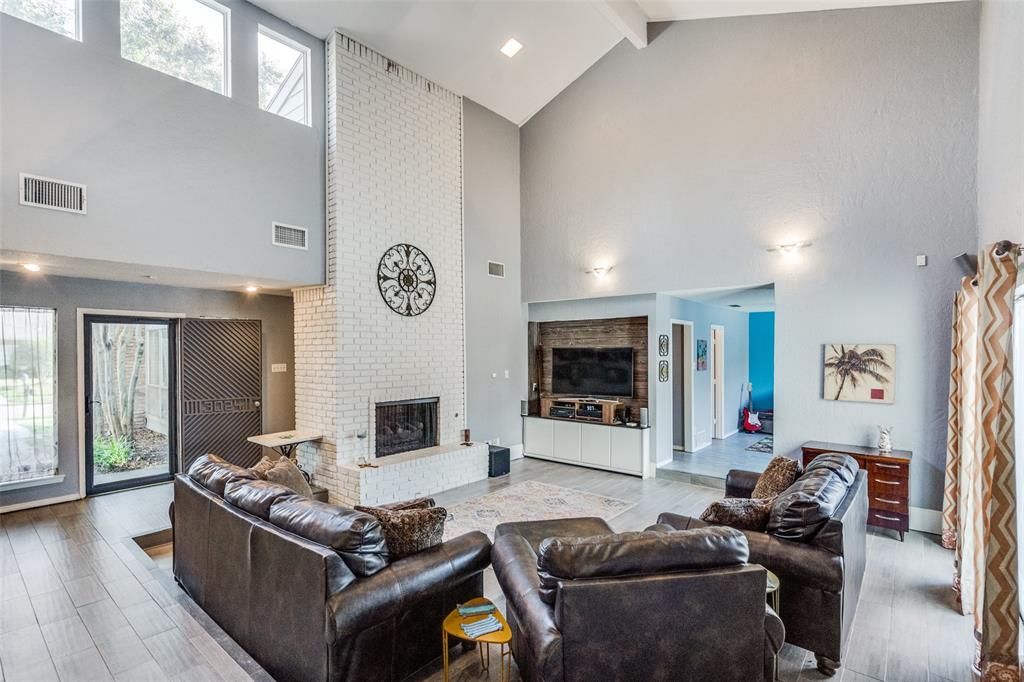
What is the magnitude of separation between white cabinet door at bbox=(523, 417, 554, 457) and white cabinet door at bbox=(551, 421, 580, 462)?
11cm

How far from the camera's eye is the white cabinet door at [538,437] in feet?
24.6

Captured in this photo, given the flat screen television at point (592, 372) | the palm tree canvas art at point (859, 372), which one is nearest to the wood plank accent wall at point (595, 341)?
the flat screen television at point (592, 372)

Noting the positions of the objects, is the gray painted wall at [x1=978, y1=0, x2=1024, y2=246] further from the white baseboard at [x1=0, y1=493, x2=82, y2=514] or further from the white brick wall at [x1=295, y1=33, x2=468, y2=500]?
the white baseboard at [x1=0, y1=493, x2=82, y2=514]

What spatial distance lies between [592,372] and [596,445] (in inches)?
42.0

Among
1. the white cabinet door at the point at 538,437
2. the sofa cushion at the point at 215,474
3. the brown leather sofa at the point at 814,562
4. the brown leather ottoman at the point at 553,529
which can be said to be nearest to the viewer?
the brown leather sofa at the point at 814,562

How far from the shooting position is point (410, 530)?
2.51m

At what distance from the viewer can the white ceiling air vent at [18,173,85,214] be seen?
145 inches

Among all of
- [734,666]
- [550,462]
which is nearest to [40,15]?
[734,666]

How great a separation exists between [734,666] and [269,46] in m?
6.43

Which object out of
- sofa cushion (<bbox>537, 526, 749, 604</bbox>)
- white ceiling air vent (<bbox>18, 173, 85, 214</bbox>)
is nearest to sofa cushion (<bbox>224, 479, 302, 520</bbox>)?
sofa cushion (<bbox>537, 526, 749, 604</bbox>)

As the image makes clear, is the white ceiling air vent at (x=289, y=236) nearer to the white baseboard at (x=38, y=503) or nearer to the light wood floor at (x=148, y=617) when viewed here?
the light wood floor at (x=148, y=617)

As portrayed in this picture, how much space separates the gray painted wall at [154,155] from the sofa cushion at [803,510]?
190 inches

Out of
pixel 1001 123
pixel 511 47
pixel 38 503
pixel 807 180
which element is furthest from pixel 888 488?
pixel 38 503

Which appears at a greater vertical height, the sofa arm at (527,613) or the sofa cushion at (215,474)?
the sofa cushion at (215,474)
